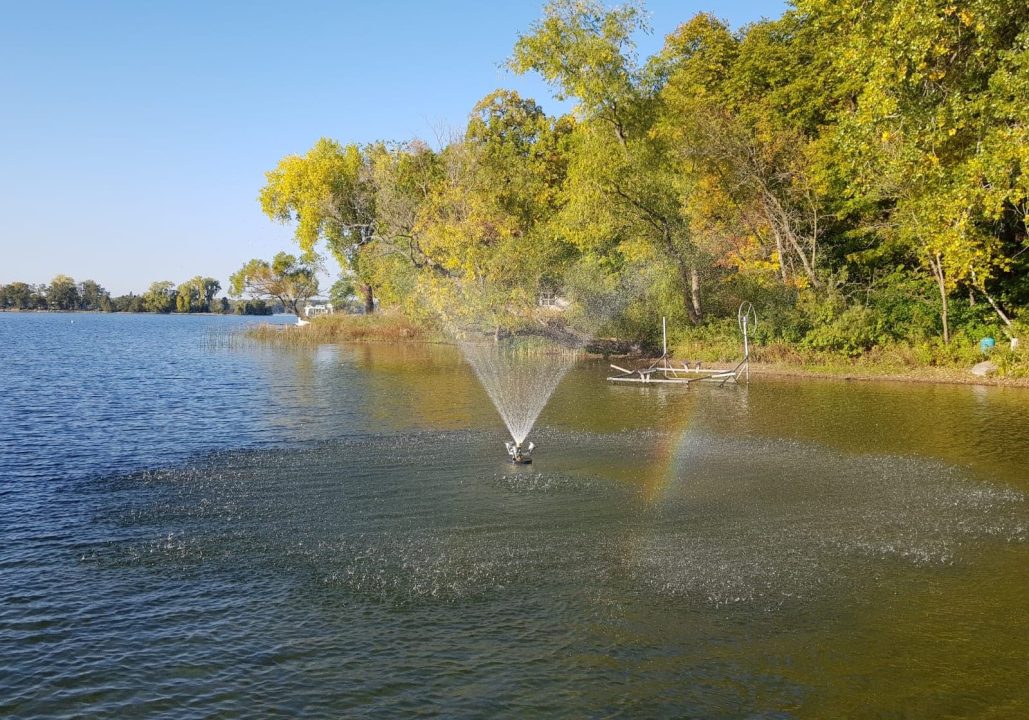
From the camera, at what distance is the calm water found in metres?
8.87

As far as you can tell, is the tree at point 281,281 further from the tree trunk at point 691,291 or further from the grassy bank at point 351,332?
the tree trunk at point 691,291

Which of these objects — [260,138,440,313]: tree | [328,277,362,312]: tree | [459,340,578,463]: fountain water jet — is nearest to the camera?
[459,340,578,463]: fountain water jet

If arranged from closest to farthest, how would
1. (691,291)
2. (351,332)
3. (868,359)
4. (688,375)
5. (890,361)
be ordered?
1. (890,361)
2. (868,359)
3. (688,375)
4. (691,291)
5. (351,332)

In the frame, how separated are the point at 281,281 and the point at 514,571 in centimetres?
10275

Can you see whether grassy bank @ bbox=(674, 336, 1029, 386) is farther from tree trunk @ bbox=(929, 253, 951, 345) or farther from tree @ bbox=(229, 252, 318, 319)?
tree @ bbox=(229, 252, 318, 319)

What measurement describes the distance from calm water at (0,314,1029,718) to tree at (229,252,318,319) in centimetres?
8613

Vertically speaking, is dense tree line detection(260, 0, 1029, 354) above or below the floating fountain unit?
above

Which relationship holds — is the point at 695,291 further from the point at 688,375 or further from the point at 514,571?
the point at 514,571

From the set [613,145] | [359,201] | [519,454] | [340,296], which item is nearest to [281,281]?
[340,296]

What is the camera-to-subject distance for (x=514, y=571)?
40.1 feet

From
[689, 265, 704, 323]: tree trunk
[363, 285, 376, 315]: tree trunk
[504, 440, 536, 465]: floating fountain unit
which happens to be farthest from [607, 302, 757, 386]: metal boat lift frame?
[363, 285, 376, 315]: tree trunk

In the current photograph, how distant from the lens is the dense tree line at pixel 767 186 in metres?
29.4

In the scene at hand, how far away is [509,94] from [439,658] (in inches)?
2700

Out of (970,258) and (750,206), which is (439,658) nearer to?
(970,258)
